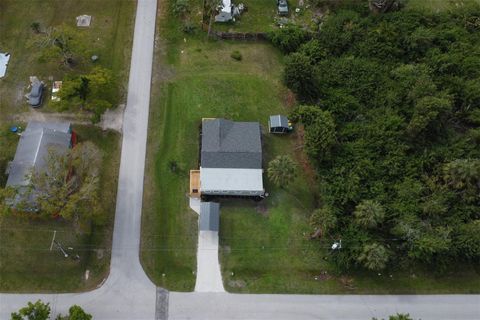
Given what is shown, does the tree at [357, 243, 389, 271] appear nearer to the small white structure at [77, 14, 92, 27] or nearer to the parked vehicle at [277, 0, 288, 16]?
the parked vehicle at [277, 0, 288, 16]

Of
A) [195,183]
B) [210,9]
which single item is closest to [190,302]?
[195,183]

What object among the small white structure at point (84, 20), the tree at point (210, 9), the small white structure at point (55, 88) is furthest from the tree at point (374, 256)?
the small white structure at point (84, 20)

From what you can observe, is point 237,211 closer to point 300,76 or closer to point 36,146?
point 300,76

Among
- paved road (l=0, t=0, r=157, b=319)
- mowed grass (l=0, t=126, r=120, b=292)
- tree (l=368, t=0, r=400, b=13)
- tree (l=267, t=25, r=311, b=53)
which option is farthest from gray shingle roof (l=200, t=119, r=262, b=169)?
tree (l=368, t=0, r=400, b=13)

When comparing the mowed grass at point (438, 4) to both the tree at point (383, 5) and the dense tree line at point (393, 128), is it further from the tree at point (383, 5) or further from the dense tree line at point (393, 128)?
the tree at point (383, 5)

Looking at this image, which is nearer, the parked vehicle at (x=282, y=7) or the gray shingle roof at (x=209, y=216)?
the gray shingle roof at (x=209, y=216)

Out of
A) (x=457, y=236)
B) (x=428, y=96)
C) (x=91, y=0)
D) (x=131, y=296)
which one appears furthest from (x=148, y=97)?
(x=457, y=236)
